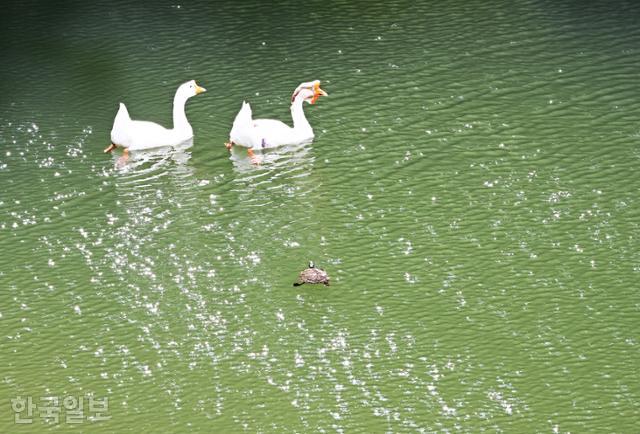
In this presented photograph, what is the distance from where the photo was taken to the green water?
888 centimetres

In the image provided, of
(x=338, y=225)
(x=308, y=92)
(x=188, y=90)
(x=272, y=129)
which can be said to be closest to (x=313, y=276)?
(x=338, y=225)

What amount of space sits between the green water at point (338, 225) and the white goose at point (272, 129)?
141 millimetres

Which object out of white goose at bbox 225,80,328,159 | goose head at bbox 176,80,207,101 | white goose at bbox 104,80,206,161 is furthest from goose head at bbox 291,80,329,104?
white goose at bbox 104,80,206,161

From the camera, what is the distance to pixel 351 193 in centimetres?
1161

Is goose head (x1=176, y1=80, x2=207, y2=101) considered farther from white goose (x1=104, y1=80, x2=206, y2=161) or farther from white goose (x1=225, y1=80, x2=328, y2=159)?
white goose (x1=225, y1=80, x2=328, y2=159)

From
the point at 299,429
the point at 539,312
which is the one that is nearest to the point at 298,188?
the point at 539,312

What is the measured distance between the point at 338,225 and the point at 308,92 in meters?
2.25

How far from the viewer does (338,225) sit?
11.1 meters

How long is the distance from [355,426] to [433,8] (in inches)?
333

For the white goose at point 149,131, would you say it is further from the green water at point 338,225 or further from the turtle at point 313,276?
the turtle at point 313,276

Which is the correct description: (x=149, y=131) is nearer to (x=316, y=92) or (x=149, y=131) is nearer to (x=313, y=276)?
(x=316, y=92)

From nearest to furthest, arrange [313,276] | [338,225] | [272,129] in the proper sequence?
[313,276], [338,225], [272,129]

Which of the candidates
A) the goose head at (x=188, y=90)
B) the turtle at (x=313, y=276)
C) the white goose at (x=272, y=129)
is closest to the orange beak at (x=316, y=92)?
the white goose at (x=272, y=129)

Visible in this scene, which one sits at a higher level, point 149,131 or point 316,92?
point 316,92
